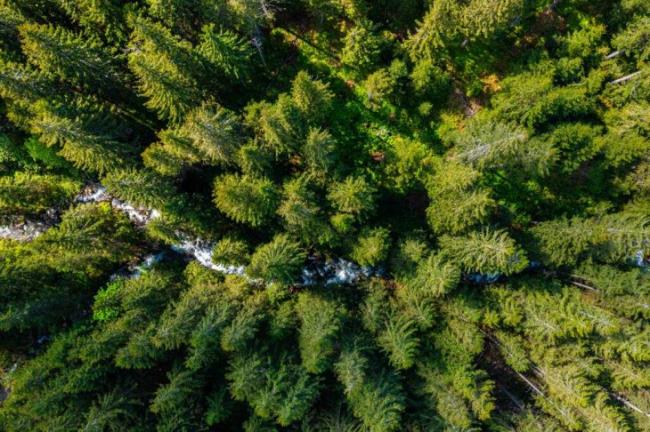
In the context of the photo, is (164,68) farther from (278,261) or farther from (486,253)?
(486,253)

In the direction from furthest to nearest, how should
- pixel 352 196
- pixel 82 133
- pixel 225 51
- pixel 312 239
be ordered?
pixel 312 239 → pixel 225 51 → pixel 352 196 → pixel 82 133

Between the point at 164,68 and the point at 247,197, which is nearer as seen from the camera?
the point at 247,197

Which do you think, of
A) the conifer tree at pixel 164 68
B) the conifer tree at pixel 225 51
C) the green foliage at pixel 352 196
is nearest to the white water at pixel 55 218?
the conifer tree at pixel 164 68

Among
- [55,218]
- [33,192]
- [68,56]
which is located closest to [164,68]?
[68,56]

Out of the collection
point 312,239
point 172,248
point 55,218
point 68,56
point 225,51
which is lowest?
point 55,218

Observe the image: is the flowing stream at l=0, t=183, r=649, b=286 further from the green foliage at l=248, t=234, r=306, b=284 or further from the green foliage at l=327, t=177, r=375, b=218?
the green foliage at l=327, t=177, r=375, b=218

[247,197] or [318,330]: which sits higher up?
[247,197]

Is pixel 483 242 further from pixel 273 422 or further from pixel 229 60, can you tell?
pixel 229 60

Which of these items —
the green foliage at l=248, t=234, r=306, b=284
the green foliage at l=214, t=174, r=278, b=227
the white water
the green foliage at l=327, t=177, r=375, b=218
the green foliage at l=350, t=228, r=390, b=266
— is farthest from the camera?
the white water

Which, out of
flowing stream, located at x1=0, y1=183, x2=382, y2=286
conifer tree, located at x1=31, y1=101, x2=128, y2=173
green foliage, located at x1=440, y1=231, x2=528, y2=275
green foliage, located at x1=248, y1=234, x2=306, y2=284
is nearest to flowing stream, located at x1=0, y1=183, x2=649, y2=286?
flowing stream, located at x1=0, y1=183, x2=382, y2=286
